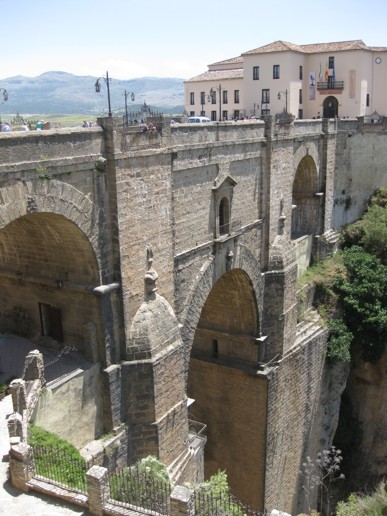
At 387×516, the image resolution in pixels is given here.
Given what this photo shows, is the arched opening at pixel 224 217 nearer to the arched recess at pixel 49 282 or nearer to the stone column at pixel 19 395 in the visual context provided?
the arched recess at pixel 49 282

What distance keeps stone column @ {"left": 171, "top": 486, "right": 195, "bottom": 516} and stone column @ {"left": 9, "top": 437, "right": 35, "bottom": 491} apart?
2691 mm

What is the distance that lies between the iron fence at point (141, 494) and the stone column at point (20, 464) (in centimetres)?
154

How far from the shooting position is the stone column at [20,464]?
9.84 metres

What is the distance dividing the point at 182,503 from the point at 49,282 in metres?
6.24

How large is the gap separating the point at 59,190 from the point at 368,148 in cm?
2330

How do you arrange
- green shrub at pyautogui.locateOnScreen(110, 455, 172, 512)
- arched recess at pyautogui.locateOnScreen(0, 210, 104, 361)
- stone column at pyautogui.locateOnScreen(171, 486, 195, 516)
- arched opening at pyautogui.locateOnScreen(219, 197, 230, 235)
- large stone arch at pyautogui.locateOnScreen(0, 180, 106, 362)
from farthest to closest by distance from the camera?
arched opening at pyautogui.locateOnScreen(219, 197, 230, 235), arched recess at pyautogui.locateOnScreen(0, 210, 104, 361), large stone arch at pyautogui.locateOnScreen(0, 180, 106, 362), green shrub at pyautogui.locateOnScreen(110, 455, 172, 512), stone column at pyautogui.locateOnScreen(171, 486, 195, 516)

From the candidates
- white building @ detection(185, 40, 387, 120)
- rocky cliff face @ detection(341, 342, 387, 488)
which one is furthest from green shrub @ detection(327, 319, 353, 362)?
white building @ detection(185, 40, 387, 120)

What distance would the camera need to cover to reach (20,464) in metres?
9.88

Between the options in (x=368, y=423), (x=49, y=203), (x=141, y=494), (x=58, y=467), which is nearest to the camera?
(x=141, y=494)

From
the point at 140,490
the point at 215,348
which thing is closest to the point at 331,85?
the point at 215,348

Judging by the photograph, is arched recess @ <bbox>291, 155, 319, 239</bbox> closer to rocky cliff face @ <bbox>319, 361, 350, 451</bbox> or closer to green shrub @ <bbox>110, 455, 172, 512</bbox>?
rocky cliff face @ <bbox>319, 361, 350, 451</bbox>

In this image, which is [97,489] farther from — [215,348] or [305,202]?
[305,202]

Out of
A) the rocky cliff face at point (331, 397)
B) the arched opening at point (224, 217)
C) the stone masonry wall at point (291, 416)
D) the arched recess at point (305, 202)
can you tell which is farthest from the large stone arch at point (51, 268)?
the arched recess at point (305, 202)

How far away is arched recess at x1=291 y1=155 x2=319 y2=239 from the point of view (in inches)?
1032
